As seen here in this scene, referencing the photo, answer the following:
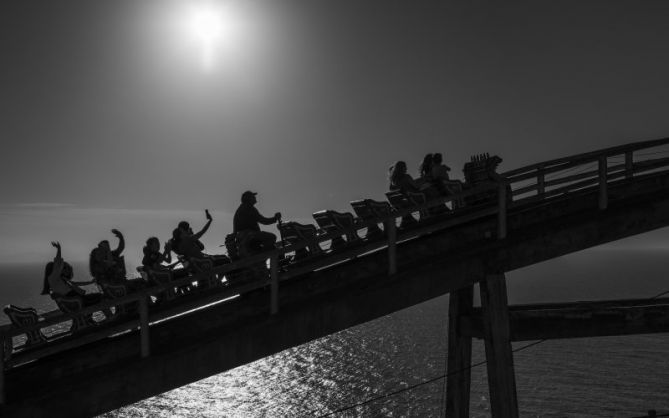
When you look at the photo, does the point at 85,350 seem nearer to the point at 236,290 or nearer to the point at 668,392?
the point at 236,290

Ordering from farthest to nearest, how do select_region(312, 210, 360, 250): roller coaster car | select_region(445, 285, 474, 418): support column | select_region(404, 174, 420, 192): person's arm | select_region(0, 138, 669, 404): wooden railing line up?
1. select_region(445, 285, 474, 418): support column
2. select_region(404, 174, 420, 192): person's arm
3. select_region(312, 210, 360, 250): roller coaster car
4. select_region(0, 138, 669, 404): wooden railing

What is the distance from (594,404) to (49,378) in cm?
5659

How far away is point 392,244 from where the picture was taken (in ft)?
30.4

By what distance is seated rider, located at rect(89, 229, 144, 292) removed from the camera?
923cm

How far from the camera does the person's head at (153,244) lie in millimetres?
9797

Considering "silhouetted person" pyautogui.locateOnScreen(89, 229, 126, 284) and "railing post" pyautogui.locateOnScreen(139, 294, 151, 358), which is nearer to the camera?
"railing post" pyautogui.locateOnScreen(139, 294, 151, 358)

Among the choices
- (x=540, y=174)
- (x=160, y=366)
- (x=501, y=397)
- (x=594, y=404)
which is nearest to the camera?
(x=160, y=366)

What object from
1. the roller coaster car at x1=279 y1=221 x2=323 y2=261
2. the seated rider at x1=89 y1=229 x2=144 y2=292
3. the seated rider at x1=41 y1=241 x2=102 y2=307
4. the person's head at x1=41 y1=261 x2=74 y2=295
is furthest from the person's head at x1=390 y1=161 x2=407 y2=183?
the person's head at x1=41 y1=261 x2=74 y2=295

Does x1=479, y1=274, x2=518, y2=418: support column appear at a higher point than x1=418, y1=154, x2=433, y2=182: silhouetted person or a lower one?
lower

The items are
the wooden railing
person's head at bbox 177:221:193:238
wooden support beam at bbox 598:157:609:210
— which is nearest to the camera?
the wooden railing

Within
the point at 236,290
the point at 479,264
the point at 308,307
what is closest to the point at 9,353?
the point at 236,290

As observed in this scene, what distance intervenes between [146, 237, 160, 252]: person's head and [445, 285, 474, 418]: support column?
18.7 feet

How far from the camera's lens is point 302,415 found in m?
55.8

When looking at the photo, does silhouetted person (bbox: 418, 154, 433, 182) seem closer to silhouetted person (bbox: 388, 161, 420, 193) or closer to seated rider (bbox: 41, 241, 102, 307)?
silhouetted person (bbox: 388, 161, 420, 193)
